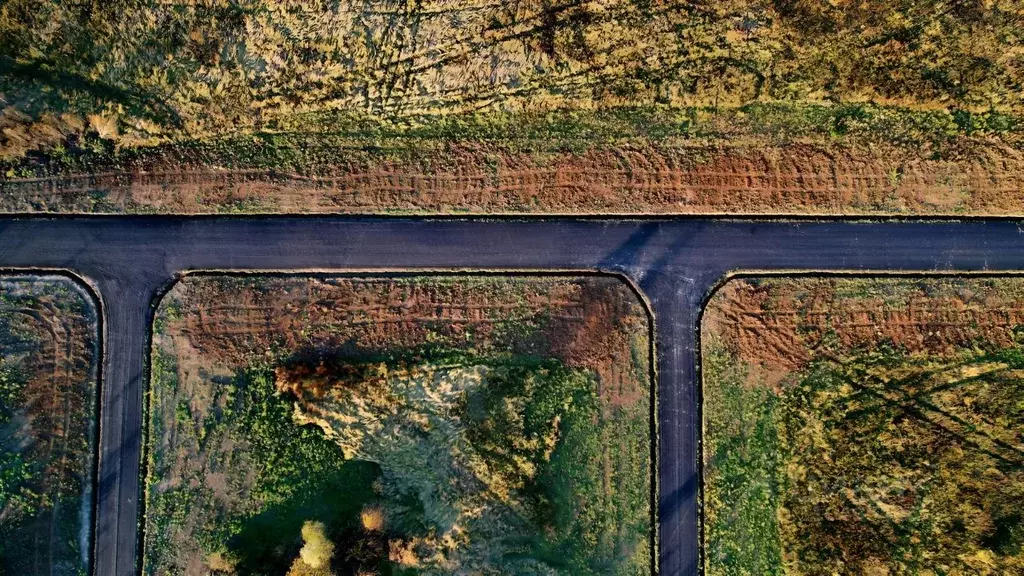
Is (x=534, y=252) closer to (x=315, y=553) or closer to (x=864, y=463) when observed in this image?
(x=315, y=553)

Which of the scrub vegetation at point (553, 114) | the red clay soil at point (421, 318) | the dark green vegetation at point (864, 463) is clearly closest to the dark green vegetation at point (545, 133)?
the scrub vegetation at point (553, 114)

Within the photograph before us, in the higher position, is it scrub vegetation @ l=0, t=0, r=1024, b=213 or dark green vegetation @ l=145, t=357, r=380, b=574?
scrub vegetation @ l=0, t=0, r=1024, b=213

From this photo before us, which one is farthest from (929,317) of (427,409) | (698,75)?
(427,409)

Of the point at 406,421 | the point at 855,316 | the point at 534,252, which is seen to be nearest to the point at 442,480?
the point at 406,421

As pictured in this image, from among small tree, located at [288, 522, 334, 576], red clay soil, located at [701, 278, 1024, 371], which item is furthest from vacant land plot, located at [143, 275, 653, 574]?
red clay soil, located at [701, 278, 1024, 371]

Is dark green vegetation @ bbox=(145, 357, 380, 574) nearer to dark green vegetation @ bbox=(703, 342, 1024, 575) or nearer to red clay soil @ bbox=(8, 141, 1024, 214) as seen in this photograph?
red clay soil @ bbox=(8, 141, 1024, 214)
